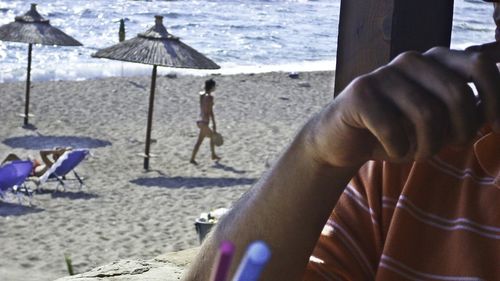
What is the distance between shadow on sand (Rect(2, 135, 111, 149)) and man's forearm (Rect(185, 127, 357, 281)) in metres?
11.6

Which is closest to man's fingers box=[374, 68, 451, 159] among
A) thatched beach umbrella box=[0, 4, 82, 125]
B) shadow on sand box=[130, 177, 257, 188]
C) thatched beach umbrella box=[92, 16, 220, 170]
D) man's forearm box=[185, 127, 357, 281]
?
man's forearm box=[185, 127, 357, 281]

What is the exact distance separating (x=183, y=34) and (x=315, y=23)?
759cm

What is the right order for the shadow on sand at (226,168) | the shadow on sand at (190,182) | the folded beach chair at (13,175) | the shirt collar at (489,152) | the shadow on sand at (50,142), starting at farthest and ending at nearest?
the shadow on sand at (50,142)
the shadow on sand at (226,168)
the shadow on sand at (190,182)
the folded beach chair at (13,175)
the shirt collar at (489,152)

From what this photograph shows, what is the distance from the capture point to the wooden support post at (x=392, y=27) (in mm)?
1994

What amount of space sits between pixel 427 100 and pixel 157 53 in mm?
10556

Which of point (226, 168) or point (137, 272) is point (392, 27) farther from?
point (226, 168)

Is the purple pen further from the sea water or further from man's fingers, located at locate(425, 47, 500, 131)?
the sea water

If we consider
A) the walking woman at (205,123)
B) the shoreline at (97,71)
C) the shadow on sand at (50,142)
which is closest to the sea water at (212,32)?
the shoreline at (97,71)

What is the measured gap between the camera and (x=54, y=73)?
77.8ft

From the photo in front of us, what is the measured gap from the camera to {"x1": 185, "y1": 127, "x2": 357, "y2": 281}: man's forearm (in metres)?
1.09

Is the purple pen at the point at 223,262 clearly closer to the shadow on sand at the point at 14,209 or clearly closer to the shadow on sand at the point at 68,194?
the shadow on sand at the point at 14,209

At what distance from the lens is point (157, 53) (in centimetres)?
1127

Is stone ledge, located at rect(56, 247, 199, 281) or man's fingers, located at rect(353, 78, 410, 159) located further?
stone ledge, located at rect(56, 247, 199, 281)

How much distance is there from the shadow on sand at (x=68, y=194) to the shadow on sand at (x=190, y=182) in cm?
82
